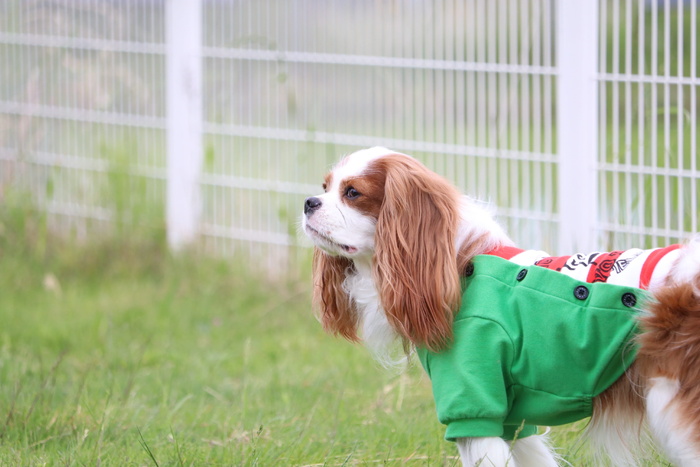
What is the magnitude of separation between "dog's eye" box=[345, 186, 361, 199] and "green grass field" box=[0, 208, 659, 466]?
689 millimetres

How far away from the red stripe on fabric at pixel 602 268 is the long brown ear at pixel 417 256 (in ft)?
1.10

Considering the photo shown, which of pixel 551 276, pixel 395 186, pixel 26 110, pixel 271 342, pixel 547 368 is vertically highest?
pixel 26 110

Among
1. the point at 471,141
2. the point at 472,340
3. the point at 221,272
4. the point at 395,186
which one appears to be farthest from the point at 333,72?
the point at 472,340

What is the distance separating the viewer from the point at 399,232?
2.44 m

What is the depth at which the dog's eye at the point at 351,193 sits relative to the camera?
2.53 m

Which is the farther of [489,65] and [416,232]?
[489,65]

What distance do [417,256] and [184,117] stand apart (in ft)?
10.8

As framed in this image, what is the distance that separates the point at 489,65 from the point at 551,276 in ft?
7.10

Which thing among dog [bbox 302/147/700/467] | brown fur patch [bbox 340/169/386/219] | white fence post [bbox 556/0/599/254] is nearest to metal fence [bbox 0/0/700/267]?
white fence post [bbox 556/0/599/254]

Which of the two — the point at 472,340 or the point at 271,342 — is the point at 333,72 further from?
the point at 472,340

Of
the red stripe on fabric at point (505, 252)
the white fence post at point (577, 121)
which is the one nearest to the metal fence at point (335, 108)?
the white fence post at point (577, 121)

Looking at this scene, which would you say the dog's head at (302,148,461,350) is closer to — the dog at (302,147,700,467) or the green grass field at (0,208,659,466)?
the dog at (302,147,700,467)

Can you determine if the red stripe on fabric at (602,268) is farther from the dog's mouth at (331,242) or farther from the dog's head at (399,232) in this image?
the dog's mouth at (331,242)

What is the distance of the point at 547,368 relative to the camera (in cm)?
225
